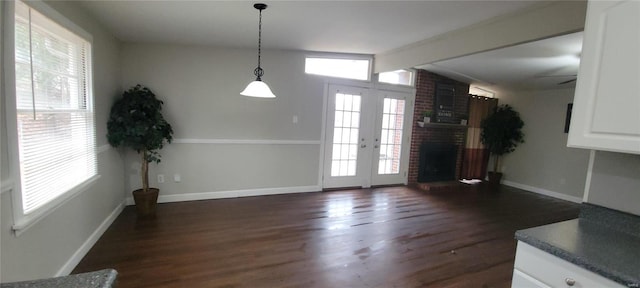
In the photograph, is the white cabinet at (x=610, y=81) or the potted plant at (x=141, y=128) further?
the potted plant at (x=141, y=128)

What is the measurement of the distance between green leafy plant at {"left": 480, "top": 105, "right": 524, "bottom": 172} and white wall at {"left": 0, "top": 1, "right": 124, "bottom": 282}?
273 inches

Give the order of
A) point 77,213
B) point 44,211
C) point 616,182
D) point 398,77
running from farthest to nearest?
point 398,77 < point 77,213 < point 44,211 < point 616,182

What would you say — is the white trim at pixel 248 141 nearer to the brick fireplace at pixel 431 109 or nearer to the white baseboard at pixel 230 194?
the white baseboard at pixel 230 194

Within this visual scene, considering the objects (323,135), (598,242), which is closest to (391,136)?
(323,135)

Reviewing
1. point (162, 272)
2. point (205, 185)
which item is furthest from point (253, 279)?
point (205, 185)

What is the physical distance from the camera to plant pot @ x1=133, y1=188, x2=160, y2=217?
3498 millimetres

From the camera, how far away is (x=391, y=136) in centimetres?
564

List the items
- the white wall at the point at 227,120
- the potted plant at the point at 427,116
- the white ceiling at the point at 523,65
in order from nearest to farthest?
the white ceiling at the point at 523,65 < the white wall at the point at 227,120 < the potted plant at the point at 427,116

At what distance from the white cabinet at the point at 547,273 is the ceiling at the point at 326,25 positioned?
212cm

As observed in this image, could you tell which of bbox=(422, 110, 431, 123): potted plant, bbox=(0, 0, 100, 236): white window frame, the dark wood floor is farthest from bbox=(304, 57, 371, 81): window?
bbox=(0, 0, 100, 236): white window frame

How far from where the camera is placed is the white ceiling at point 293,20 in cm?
252

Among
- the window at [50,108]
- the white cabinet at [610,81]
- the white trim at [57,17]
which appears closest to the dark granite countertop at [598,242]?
the white cabinet at [610,81]

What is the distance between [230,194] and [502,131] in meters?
5.77

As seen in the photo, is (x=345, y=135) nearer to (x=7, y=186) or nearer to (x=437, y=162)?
(x=437, y=162)
